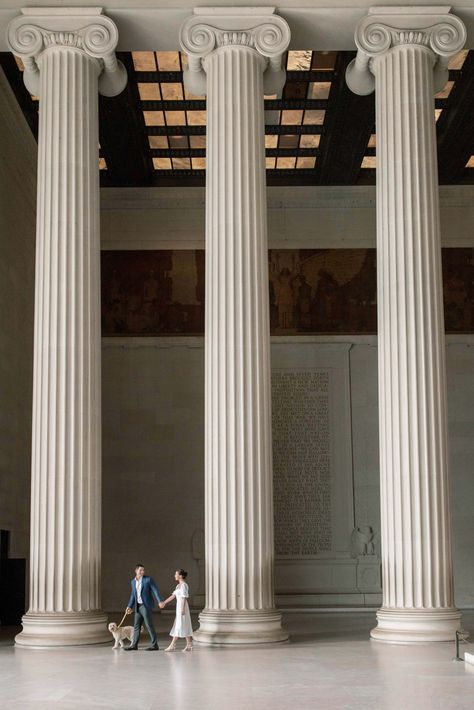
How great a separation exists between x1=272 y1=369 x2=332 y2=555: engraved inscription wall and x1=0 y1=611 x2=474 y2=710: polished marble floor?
12.5 metres

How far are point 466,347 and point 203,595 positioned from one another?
13280 millimetres

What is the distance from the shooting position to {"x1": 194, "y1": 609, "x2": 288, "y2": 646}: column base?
2114 centimetres

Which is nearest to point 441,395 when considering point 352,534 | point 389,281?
point 389,281

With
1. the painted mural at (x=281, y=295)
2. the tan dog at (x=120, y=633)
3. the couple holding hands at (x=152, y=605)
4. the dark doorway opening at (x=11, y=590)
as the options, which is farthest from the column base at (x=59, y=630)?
the painted mural at (x=281, y=295)

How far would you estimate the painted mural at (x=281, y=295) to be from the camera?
36.5 meters

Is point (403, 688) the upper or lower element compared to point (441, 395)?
lower

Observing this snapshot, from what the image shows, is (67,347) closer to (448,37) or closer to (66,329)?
(66,329)

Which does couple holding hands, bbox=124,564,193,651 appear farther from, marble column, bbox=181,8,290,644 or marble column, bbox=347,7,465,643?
marble column, bbox=347,7,465,643

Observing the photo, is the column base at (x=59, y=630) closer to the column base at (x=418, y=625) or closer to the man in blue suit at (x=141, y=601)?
the man in blue suit at (x=141, y=601)

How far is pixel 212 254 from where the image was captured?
2309 centimetres

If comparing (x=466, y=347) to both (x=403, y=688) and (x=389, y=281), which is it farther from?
(x=403, y=688)

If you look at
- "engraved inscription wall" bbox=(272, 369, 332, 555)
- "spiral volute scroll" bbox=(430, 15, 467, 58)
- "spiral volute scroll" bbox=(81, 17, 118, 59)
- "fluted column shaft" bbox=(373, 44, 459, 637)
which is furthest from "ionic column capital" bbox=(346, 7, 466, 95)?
"engraved inscription wall" bbox=(272, 369, 332, 555)

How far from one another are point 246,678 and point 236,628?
5004 millimetres

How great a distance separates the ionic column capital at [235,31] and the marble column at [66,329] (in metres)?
1.91
